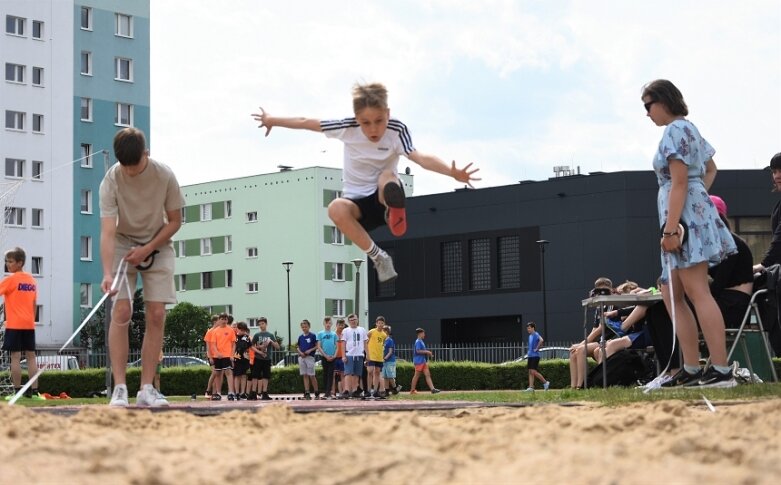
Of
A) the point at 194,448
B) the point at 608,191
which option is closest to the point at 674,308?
the point at 194,448

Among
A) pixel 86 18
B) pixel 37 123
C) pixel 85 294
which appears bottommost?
pixel 85 294

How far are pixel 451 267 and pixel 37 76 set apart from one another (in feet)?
84.1

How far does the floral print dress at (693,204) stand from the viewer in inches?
339

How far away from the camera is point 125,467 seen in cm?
412

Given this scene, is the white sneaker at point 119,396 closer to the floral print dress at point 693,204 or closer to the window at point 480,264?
the floral print dress at point 693,204

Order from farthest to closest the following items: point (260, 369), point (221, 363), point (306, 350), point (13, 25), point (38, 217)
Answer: point (38, 217) < point (13, 25) < point (306, 350) < point (260, 369) < point (221, 363)

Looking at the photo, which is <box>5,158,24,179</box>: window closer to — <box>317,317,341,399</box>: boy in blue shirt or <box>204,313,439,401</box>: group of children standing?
<box>204,313,439,401</box>: group of children standing

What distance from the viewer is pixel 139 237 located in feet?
27.4

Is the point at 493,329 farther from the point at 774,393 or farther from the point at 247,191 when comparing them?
the point at 774,393

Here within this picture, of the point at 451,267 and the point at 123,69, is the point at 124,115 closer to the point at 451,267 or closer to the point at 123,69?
the point at 123,69

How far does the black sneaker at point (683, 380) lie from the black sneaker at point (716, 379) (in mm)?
103

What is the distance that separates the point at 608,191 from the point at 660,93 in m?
48.6

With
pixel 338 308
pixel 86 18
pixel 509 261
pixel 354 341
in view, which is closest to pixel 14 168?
pixel 86 18

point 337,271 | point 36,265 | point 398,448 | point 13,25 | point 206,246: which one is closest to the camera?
point 398,448
